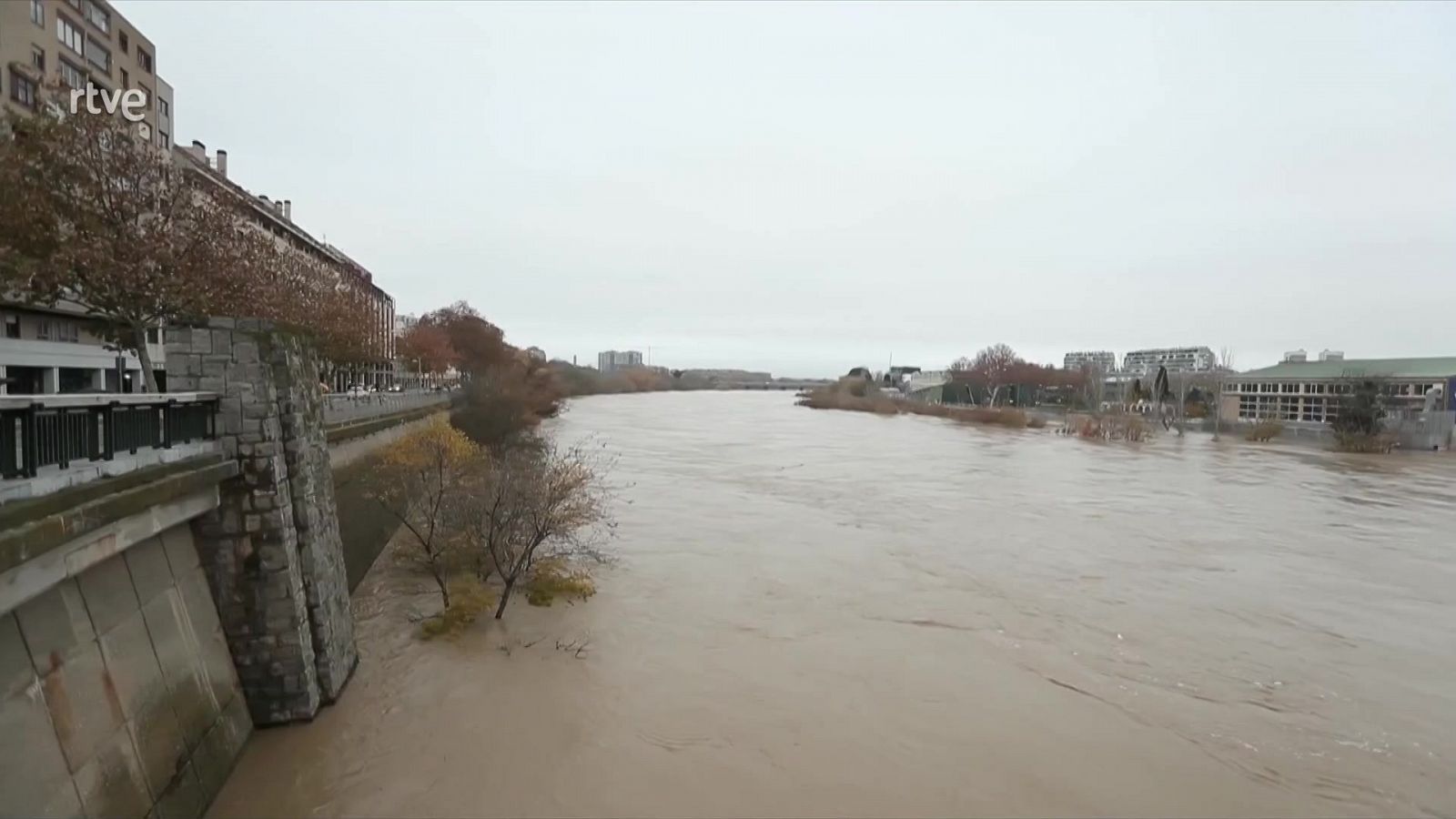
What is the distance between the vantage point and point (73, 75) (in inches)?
1126

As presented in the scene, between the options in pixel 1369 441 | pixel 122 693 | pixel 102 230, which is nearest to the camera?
pixel 122 693

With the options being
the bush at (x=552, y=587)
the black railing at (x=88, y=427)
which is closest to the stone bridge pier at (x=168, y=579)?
the black railing at (x=88, y=427)

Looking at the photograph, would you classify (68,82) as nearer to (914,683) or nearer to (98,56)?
(98,56)

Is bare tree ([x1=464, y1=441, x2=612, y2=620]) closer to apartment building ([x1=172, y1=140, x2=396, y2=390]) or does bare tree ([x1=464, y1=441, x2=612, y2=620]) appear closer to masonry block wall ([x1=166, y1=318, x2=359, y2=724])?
masonry block wall ([x1=166, y1=318, x2=359, y2=724])

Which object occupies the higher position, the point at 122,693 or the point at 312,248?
the point at 312,248

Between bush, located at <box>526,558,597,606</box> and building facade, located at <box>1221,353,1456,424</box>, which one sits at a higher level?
building facade, located at <box>1221,353,1456,424</box>

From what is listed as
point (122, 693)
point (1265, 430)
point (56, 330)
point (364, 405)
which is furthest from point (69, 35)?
point (1265, 430)

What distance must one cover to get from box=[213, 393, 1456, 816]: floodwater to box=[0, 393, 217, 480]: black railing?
3.35 m

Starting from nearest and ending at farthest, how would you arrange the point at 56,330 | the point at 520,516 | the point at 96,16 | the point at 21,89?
the point at 520,516 < the point at 21,89 < the point at 56,330 < the point at 96,16

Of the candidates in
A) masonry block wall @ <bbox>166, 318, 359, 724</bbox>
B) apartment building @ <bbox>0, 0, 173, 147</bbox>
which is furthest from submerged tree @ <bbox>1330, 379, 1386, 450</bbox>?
apartment building @ <bbox>0, 0, 173, 147</bbox>

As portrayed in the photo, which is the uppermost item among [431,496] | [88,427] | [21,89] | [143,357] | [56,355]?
[21,89]

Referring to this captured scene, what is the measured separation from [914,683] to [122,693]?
885 centimetres

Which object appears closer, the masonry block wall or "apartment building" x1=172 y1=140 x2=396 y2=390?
the masonry block wall

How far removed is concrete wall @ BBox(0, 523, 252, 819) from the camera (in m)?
4.82
